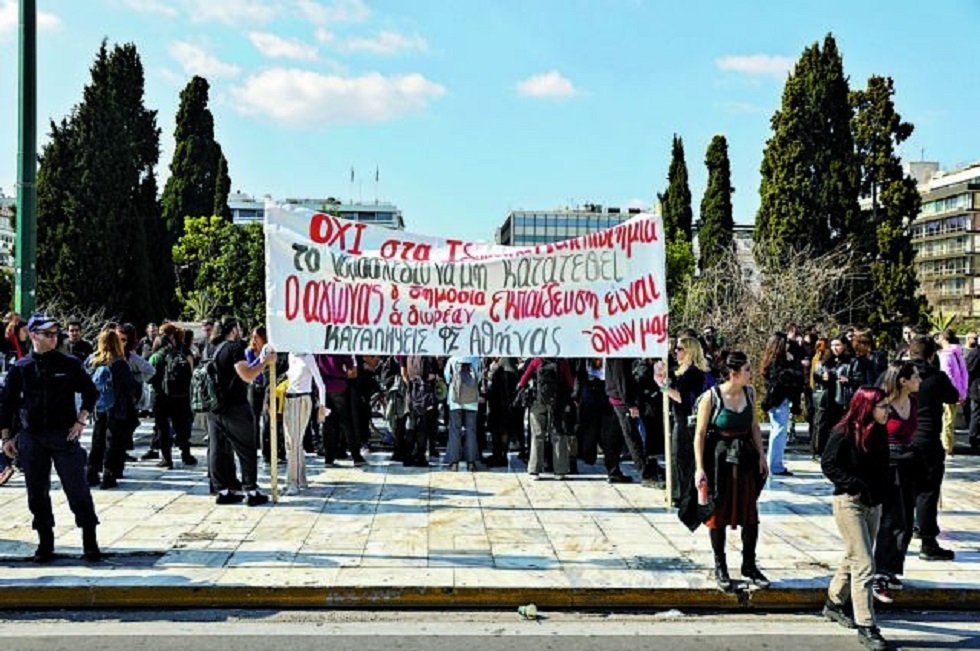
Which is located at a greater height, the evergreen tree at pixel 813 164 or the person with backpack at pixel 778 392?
the evergreen tree at pixel 813 164

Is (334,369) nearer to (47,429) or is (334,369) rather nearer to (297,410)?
(297,410)

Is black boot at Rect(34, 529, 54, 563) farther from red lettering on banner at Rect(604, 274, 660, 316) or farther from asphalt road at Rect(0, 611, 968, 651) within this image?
red lettering on banner at Rect(604, 274, 660, 316)

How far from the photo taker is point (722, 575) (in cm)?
690

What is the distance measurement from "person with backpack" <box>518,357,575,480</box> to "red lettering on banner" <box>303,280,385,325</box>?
8.00 feet

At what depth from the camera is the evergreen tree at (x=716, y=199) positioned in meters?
49.2

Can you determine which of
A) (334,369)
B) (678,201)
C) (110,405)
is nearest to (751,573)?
(334,369)

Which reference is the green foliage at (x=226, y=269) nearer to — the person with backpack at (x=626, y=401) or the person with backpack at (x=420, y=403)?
the person with backpack at (x=420, y=403)

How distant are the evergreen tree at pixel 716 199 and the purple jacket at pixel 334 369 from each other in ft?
127

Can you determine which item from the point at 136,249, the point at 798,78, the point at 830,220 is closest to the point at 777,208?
the point at 830,220

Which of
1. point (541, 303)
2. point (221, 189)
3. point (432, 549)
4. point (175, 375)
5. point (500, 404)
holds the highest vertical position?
point (221, 189)

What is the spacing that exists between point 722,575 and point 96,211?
1275 inches

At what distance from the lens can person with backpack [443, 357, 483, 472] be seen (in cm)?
1186

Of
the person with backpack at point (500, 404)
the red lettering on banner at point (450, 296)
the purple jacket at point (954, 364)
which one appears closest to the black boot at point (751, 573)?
the red lettering on banner at point (450, 296)

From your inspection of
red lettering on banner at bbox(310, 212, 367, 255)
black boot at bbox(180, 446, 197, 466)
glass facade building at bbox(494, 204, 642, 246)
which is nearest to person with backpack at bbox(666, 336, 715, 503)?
red lettering on banner at bbox(310, 212, 367, 255)
